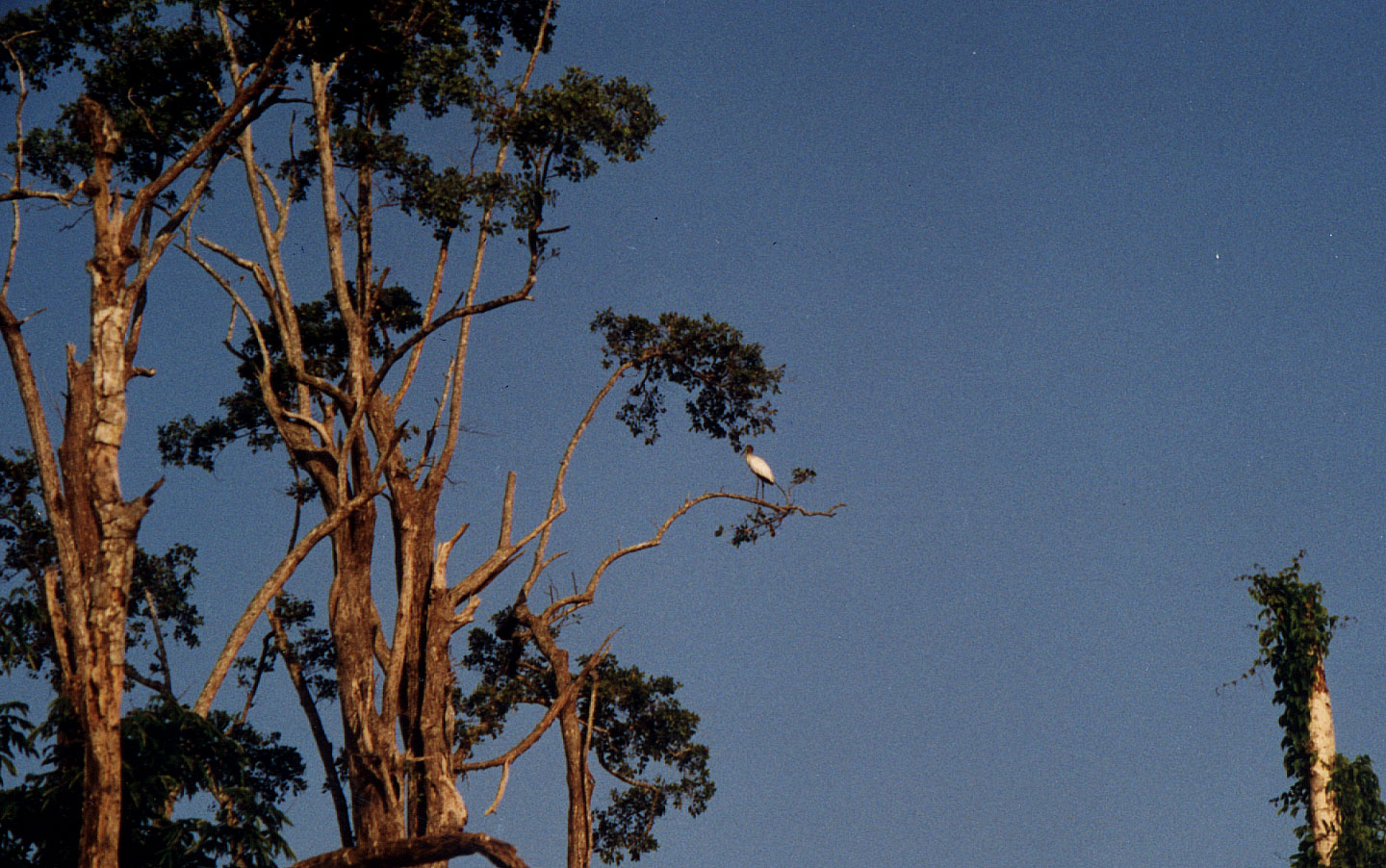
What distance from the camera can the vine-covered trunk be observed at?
18078 mm

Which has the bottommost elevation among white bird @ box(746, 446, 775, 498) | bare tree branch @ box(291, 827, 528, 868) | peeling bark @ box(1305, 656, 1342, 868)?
bare tree branch @ box(291, 827, 528, 868)

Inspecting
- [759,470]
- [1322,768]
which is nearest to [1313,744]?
[1322,768]

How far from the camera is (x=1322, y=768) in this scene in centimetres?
1830

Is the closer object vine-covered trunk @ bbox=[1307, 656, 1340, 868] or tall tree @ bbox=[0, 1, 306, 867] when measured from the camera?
tall tree @ bbox=[0, 1, 306, 867]

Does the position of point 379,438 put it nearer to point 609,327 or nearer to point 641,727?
point 609,327

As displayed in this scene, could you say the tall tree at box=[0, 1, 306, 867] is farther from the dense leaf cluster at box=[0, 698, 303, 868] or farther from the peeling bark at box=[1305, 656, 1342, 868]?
the peeling bark at box=[1305, 656, 1342, 868]

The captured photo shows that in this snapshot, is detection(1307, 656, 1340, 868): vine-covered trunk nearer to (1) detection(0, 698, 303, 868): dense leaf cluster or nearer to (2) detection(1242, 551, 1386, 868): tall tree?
(2) detection(1242, 551, 1386, 868): tall tree

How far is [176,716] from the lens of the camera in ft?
50.0

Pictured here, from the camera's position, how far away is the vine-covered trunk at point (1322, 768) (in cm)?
→ 1808

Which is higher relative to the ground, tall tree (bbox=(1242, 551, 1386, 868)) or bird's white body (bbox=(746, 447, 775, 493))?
bird's white body (bbox=(746, 447, 775, 493))

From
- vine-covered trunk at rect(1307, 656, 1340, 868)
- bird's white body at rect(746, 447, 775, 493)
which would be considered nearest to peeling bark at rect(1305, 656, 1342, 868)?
vine-covered trunk at rect(1307, 656, 1340, 868)

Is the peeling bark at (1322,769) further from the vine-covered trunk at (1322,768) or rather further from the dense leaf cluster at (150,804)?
the dense leaf cluster at (150,804)

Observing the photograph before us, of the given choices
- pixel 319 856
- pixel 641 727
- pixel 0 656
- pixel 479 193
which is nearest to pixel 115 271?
pixel 0 656

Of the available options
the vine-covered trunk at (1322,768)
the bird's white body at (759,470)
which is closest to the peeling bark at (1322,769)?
the vine-covered trunk at (1322,768)
